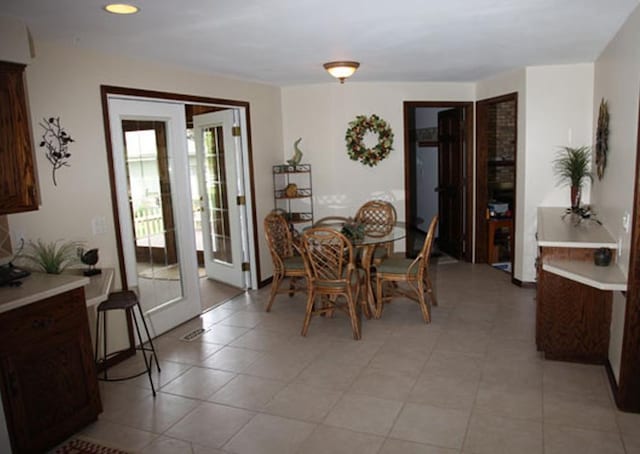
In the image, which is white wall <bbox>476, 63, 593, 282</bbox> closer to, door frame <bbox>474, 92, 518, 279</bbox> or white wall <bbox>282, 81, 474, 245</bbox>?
door frame <bbox>474, 92, 518, 279</bbox>

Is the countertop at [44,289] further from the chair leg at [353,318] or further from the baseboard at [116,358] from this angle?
the chair leg at [353,318]

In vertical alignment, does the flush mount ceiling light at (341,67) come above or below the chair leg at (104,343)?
above

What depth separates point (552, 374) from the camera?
10.5ft

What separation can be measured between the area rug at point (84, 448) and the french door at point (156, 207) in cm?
139

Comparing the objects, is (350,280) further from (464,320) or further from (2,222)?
(2,222)

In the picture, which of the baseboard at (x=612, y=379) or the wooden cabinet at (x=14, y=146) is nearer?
the wooden cabinet at (x=14, y=146)

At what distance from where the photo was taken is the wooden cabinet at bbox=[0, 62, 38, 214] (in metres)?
2.51

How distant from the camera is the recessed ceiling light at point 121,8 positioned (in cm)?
244

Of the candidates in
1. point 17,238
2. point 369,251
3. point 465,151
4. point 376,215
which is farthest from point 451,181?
point 17,238

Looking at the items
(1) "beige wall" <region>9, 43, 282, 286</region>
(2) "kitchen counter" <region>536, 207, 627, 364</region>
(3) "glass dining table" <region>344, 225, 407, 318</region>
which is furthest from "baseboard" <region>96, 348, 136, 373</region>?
(2) "kitchen counter" <region>536, 207, 627, 364</region>

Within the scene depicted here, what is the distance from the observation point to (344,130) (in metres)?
5.68

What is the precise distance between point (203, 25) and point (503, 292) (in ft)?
12.5

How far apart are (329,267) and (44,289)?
2.12 meters

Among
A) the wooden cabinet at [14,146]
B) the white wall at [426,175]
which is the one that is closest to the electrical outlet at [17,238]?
the wooden cabinet at [14,146]
